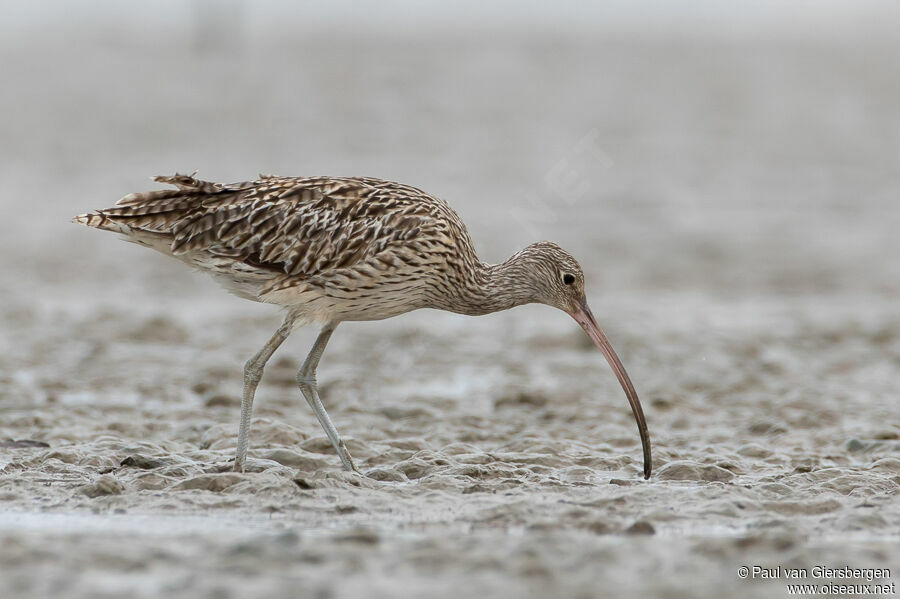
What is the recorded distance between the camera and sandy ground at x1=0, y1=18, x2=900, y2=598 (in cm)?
574

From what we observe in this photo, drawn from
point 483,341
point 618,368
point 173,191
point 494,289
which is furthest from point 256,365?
point 483,341

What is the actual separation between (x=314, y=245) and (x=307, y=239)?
6 centimetres

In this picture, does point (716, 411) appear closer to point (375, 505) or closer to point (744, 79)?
point (375, 505)

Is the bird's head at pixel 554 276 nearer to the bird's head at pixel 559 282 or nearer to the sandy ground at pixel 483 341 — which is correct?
the bird's head at pixel 559 282

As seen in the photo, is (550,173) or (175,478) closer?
(175,478)

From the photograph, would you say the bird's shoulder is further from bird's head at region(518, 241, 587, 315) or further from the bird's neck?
bird's head at region(518, 241, 587, 315)

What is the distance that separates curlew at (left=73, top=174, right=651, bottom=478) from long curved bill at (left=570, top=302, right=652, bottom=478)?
0.04 ft

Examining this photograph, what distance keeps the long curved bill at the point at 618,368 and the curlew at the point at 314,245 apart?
11mm

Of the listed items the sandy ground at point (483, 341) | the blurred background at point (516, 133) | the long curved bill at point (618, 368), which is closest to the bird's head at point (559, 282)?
the long curved bill at point (618, 368)

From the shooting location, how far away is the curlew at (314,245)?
826 cm

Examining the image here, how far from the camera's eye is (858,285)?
1652cm

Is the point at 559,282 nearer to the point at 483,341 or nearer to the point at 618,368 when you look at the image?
the point at 618,368

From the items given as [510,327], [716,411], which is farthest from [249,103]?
[716,411]

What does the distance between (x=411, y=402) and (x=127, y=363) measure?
8.99ft
